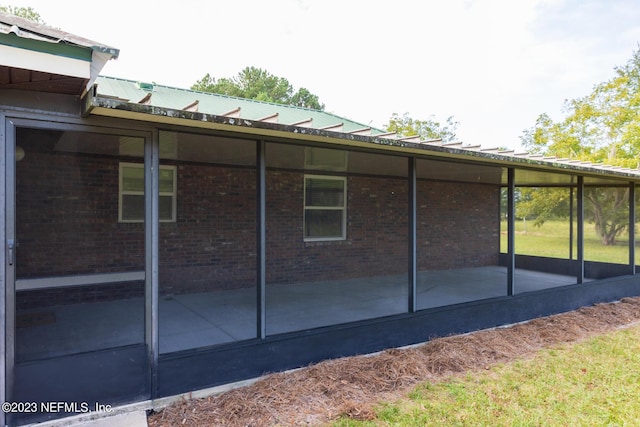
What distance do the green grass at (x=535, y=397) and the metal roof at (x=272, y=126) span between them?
2.29m

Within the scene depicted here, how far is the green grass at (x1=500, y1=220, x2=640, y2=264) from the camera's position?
Answer: 9.60 metres

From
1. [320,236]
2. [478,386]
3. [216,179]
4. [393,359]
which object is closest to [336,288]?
[320,236]

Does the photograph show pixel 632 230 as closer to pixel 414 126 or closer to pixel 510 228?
pixel 510 228

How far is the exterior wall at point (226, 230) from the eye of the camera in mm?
3605

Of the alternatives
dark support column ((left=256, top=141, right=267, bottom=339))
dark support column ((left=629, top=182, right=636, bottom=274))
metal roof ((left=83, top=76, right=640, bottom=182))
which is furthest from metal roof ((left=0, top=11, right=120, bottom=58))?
dark support column ((left=629, top=182, right=636, bottom=274))

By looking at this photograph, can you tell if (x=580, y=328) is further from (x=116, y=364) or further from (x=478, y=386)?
(x=116, y=364)

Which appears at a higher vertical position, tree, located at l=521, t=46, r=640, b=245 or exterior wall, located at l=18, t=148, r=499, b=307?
tree, located at l=521, t=46, r=640, b=245

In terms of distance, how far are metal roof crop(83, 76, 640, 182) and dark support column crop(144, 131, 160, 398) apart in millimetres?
299

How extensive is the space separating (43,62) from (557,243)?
12.5m

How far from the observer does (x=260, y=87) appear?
2986cm

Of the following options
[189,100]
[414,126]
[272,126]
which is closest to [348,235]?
[189,100]

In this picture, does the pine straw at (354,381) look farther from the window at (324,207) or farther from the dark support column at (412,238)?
the window at (324,207)

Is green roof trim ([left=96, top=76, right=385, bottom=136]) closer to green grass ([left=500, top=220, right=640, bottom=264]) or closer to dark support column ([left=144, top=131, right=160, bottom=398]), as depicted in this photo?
dark support column ([left=144, top=131, right=160, bottom=398])

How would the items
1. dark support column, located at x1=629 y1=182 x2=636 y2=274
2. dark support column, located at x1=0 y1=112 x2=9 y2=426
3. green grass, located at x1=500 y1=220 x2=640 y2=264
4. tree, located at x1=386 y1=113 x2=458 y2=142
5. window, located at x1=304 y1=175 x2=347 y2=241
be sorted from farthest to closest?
tree, located at x1=386 y1=113 x2=458 y2=142 → green grass, located at x1=500 y1=220 x2=640 y2=264 → window, located at x1=304 y1=175 x2=347 y2=241 → dark support column, located at x1=629 y1=182 x2=636 y2=274 → dark support column, located at x1=0 y1=112 x2=9 y2=426
